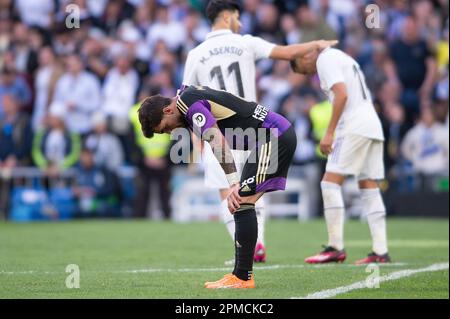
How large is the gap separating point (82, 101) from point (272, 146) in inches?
521

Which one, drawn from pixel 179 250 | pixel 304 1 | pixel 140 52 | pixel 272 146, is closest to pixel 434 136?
pixel 304 1

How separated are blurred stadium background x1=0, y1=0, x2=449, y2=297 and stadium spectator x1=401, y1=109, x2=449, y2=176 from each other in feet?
0.07

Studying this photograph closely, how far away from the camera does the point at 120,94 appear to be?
20.4 metres

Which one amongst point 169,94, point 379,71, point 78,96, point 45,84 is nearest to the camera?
point 169,94

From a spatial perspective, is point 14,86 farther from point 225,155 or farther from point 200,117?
point 225,155

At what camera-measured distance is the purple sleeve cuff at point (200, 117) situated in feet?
25.3

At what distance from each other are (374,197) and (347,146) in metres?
0.64

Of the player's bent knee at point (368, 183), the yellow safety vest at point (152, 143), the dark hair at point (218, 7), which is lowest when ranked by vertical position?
the player's bent knee at point (368, 183)

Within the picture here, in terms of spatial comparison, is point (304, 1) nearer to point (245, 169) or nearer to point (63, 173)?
point (63, 173)

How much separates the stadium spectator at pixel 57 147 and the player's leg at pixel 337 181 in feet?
34.5

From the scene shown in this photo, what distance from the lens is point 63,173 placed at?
20.0 m

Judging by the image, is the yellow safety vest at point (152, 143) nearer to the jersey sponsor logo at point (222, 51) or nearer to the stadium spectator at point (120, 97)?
the stadium spectator at point (120, 97)

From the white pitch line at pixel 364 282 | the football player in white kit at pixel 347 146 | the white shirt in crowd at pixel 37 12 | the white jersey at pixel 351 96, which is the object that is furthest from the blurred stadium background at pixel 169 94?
the white pitch line at pixel 364 282

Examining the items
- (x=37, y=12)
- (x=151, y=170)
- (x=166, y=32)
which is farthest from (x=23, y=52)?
(x=151, y=170)
